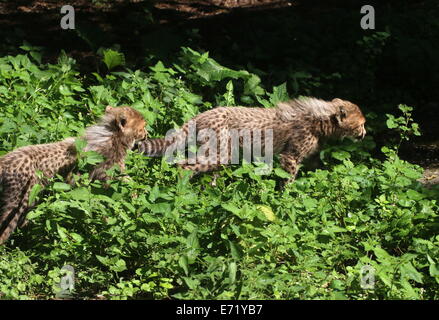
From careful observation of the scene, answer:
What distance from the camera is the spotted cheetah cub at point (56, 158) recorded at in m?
6.70

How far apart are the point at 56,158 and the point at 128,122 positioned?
2.93 ft

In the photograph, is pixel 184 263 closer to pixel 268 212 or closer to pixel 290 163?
pixel 268 212

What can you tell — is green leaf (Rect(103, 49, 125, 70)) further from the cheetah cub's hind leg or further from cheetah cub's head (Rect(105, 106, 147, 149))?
the cheetah cub's hind leg

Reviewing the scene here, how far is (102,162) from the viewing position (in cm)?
745

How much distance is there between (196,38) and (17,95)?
3299mm

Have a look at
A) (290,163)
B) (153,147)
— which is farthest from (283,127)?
(153,147)

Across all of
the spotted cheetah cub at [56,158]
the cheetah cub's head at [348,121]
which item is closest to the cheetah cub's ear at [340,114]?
the cheetah cub's head at [348,121]

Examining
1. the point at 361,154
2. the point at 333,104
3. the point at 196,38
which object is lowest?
the point at 361,154

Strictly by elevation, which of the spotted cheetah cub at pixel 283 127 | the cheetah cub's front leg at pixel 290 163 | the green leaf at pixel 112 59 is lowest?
the cheetah cub's front leg at pixel 290 163

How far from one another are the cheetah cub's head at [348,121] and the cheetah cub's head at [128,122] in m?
2.06

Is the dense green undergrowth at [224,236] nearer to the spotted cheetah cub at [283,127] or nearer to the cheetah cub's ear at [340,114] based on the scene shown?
the spotted cheetah cub at [283,127]

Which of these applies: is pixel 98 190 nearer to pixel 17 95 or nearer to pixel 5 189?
pixel 5 189

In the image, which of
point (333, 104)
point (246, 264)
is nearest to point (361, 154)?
point (333, 104)

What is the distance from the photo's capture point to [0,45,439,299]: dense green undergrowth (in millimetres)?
5672
